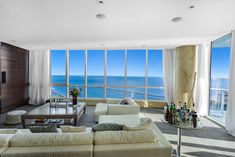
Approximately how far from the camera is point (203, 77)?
4.96m

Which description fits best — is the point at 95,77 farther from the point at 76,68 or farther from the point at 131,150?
the point at 131,150

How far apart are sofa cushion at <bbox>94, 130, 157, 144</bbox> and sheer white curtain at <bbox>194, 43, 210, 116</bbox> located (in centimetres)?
394

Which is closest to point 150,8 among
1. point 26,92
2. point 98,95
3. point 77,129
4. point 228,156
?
point 77,129

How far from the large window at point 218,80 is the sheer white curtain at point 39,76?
22.1 feet

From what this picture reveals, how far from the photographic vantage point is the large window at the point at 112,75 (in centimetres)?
662

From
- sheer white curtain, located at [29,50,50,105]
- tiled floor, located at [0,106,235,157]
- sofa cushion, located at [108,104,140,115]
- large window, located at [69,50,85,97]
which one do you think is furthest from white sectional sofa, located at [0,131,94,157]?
sheer white curtain, located at [29,50,50,105]

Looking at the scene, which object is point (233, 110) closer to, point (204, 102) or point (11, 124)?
point (204, 102)

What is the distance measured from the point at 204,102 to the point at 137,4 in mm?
Result: 4118

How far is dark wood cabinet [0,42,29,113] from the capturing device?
5188 millimetres

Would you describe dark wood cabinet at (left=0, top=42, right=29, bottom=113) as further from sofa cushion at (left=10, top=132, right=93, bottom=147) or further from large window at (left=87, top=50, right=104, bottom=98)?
sofa cushion at (left=10, top=132, right=93, bottom=147)

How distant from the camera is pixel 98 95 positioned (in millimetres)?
7230

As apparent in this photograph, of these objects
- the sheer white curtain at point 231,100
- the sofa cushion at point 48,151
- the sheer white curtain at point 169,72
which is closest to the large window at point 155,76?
the sheer white curtain at point 169,72

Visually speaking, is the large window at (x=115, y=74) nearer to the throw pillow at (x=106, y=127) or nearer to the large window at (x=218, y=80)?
the large window at (x=218, y=80)

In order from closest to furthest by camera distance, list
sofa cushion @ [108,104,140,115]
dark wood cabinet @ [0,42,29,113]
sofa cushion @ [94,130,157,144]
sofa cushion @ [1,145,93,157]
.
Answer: sofa cushion @ [1,145,93,157]
sofa cushion @ [94,130,157,144]
sofa cushion @ [108,104,140,115]
dark wood cabinet @ [0,42,29,113]
